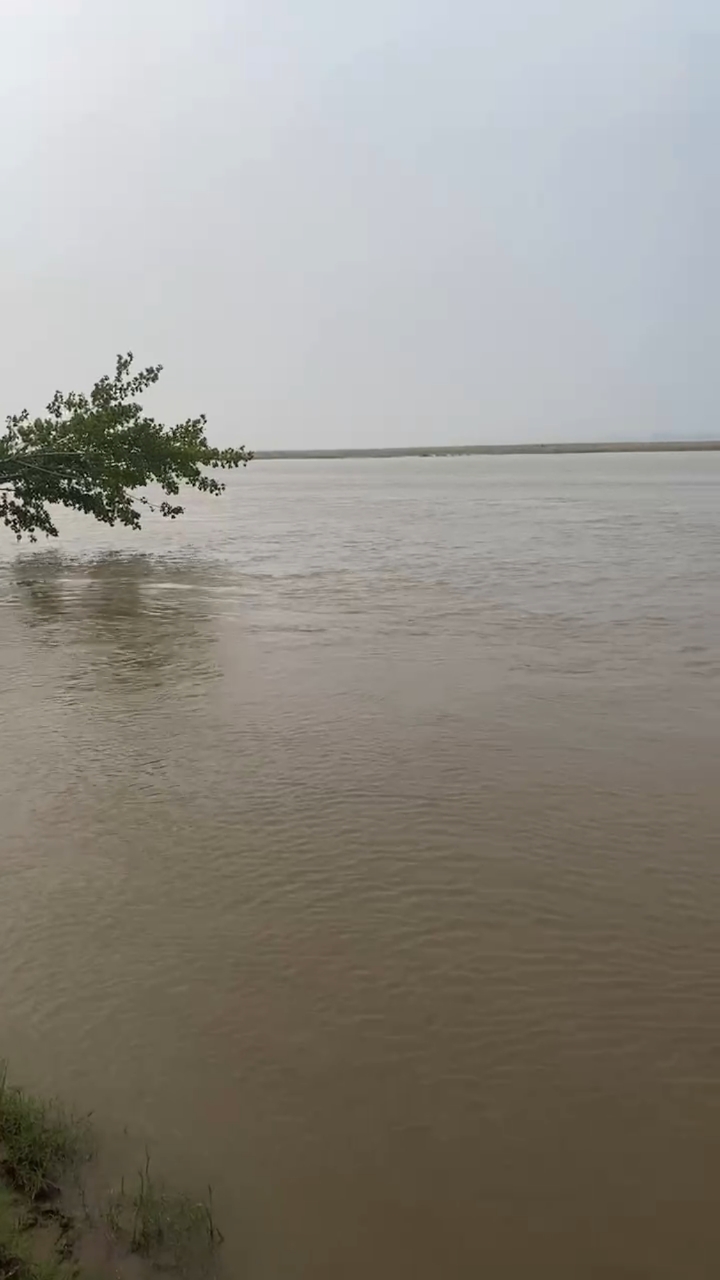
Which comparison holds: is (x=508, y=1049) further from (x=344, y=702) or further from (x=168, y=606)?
A: (x=168, y=606)

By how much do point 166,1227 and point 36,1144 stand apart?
781 millimetres

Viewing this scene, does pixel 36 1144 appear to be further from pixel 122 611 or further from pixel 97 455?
pixel 97 455

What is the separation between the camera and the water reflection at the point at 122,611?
47.3 ft

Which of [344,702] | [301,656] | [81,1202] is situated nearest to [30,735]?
[344,702]

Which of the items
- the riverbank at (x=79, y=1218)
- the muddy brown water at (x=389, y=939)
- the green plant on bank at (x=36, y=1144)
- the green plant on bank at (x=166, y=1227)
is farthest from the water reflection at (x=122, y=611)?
the green plant on bank at (x=166, y=1227)

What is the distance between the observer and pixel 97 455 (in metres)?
26.1

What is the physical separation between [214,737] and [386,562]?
15.9m

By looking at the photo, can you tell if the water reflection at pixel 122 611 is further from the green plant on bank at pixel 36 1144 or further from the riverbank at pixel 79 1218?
the riverbank at pixel 79 1218

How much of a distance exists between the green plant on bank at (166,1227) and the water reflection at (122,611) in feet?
31.3

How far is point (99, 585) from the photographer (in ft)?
74.8

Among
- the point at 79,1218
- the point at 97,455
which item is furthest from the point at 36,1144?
the point at 97,455

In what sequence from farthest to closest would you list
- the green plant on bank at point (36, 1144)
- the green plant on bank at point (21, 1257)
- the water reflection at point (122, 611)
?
the water reflection at point (122, 611) → the green plant on bank at point (36, 1144) → the green plant on bank at point (21, 1257)

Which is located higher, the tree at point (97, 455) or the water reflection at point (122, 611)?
the tree at point (97, 455)

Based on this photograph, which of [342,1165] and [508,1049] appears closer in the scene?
[342,1165]
